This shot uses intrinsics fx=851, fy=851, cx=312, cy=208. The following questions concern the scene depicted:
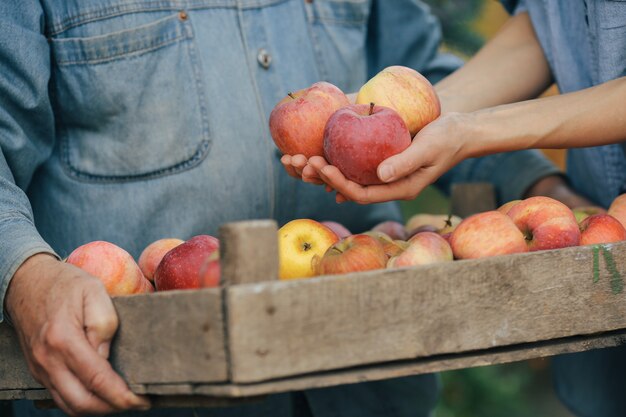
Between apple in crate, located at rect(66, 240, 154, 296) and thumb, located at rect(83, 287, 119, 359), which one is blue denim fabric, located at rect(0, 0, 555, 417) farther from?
thumb, located at rect(83, 287, 119, 359)

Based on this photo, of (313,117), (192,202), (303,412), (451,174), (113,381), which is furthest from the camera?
(451,174)

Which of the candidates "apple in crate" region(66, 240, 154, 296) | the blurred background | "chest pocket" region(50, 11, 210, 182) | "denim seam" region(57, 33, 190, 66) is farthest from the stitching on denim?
the blurred background

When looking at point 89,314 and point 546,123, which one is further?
point 546,123

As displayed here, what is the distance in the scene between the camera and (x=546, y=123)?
5.99 feet

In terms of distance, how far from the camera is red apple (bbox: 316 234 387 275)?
1552 millimetres

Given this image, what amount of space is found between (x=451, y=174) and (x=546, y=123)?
3.72ft

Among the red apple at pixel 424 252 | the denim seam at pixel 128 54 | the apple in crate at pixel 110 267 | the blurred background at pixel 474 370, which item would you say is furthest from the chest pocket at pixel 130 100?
the blurred background at pixel 474 370

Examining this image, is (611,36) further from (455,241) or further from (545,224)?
(455,241)

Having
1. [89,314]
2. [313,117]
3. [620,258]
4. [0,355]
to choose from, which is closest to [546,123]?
[620,258]

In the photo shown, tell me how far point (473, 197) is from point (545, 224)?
966 mm

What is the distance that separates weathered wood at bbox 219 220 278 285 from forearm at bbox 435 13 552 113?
112 cm

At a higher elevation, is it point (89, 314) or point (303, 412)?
point (89, 314)

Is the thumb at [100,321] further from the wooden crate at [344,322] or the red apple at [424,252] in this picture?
the red apple at [424,252]

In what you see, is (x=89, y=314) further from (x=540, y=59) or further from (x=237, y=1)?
(x=540, y=59)
